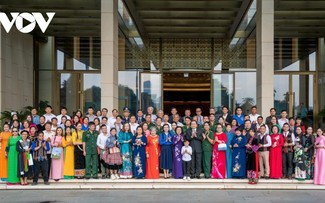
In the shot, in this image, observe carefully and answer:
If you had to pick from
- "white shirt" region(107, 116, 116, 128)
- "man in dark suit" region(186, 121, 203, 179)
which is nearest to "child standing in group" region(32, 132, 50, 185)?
"white shirt" region(107, 116, 116, 128)

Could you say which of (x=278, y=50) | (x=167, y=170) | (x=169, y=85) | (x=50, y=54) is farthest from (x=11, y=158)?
(x=278, y=50)

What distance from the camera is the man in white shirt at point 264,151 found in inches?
445

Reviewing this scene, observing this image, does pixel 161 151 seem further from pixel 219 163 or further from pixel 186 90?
pixel 186 90

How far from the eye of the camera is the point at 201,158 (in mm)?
11680

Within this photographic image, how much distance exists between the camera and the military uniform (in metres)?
11.5

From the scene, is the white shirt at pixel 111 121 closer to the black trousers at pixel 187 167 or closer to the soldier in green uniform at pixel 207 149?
the black trousers at pixel 187 167

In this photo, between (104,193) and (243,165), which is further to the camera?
(243,165)

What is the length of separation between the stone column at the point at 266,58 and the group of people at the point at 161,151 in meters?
1.88

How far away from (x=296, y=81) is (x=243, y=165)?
11.0m

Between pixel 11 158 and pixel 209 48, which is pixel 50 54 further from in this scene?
pixel 11 158

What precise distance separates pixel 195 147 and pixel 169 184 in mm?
1214

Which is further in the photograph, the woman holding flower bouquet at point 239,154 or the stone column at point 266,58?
the stone column at point 266,58

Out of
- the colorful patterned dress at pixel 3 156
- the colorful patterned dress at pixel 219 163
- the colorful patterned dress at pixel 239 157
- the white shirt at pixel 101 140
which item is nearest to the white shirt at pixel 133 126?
the white shirt at pixel 101 140

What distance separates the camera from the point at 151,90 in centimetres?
2142
